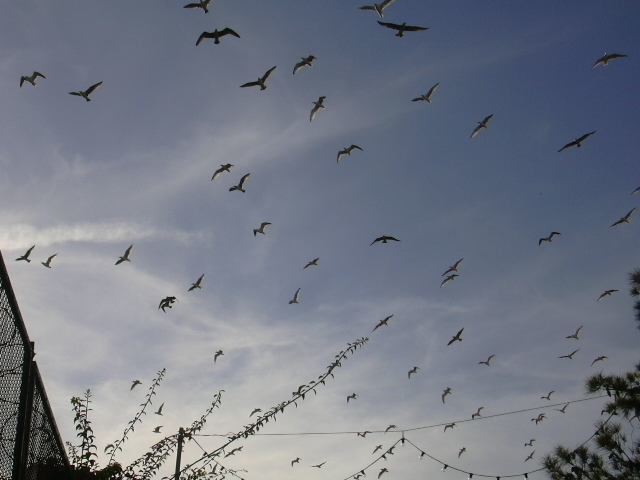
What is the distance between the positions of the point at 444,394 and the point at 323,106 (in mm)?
13154

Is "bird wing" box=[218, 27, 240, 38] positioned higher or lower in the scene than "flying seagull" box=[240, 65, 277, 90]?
lower

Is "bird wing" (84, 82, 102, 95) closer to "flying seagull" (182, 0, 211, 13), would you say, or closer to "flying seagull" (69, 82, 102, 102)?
"flying seagull" (69, 82, 102, 102)

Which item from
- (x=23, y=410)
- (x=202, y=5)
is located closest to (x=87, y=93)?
(x=202, y=5)

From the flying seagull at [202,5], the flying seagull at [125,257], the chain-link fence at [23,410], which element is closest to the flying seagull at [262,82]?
the flying seagull at [202,5]

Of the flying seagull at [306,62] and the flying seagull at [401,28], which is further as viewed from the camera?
the flying seagull at [306,62]

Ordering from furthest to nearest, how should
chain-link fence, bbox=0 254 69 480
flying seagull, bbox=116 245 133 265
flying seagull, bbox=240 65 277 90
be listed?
1. flying seagull, bbox=116 245 133 265
2. flying seagull, bbox=240 65 277 90
3. chain-link fence, bbox=0 254 69 480

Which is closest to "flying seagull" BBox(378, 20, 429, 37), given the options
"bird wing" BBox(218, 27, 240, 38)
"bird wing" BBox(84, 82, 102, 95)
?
"bird wing" BBox(218, 27, 240, 38)

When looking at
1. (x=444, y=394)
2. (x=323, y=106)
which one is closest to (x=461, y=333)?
(x=444, y=394)

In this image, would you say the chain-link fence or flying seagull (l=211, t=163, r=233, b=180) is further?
flying seagull (l=211, t=163, r=233, b=180)

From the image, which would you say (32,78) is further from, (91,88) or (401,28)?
(401,28)

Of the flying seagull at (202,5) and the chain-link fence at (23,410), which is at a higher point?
the flying seagull at (202,5)

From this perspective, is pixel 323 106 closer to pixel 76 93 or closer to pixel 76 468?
pixel 76 93

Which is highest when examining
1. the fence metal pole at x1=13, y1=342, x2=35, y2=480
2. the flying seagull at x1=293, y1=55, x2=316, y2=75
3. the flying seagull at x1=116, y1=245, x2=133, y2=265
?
the flying seagull at x1=293, y1=55, x2=316, y2=75

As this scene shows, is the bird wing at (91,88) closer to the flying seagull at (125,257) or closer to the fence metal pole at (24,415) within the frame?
the flying seagull at (125,257)
